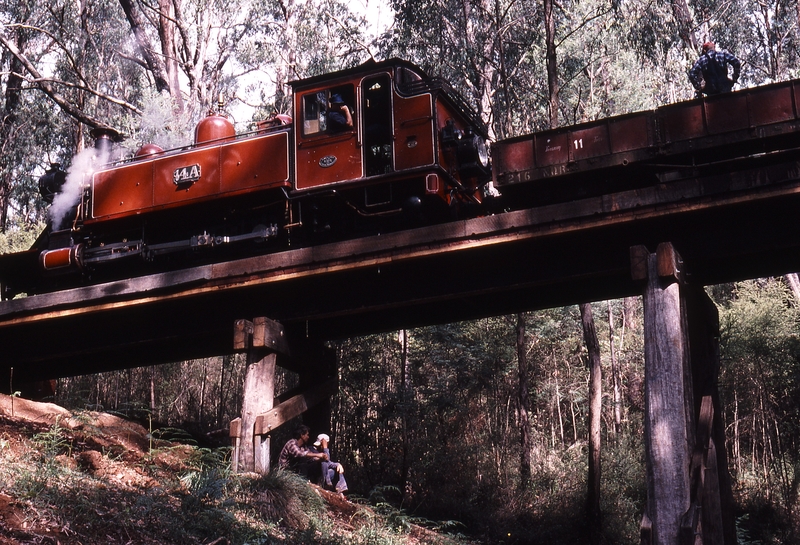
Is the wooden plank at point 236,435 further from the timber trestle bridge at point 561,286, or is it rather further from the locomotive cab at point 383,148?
the locomotive cab at point 383,148

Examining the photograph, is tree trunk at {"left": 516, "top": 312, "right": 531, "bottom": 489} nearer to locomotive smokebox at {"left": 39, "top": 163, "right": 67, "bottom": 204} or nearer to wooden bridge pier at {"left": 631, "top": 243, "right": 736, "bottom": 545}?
wooden bridge pier at {"left": 631, "top": 243, "right": 736, "bottom": 545}

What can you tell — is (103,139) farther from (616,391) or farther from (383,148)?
(616,391)

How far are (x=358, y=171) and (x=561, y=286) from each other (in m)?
3.24

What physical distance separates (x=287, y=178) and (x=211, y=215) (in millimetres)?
1697

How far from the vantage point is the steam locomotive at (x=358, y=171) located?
Result: 9.14 m

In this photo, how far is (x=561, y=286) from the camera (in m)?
11.0

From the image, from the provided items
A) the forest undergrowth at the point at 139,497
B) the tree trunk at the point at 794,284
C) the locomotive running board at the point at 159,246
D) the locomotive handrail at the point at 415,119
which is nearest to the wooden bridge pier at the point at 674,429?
the forest undergrowth at the point at 139,497

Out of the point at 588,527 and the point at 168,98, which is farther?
the point at 168,98

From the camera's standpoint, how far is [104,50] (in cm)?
3183

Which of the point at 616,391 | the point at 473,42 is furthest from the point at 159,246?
the point at 616,391

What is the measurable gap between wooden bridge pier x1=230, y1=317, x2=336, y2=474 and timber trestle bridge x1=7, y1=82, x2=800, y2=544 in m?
0.02

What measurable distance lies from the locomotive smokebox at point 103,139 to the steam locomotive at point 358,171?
0.06 m

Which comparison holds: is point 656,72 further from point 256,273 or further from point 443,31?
point 256,273

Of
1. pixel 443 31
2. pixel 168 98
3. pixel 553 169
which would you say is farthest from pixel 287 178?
pixel 168 98
